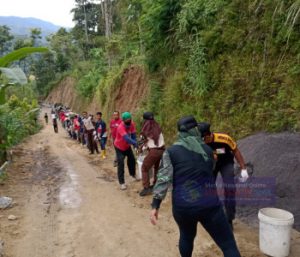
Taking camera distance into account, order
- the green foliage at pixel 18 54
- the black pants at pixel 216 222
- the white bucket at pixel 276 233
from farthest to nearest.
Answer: the green foliage at pixel 18 54 < the white bucket at pixel 276 233 < the black pants at pixel 216 222

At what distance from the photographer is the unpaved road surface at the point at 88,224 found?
16.8ft

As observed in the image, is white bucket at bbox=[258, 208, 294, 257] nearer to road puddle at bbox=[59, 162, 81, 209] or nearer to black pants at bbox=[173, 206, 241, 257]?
black pants at bbox=[173, 206, 241, 257]

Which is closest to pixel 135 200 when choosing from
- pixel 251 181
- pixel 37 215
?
pixel 37 215

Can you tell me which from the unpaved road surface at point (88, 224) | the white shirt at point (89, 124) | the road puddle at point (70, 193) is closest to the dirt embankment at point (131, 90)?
the white shirt at point (89, 124)

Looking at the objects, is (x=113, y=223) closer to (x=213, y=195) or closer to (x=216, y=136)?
(x=216, y=136)

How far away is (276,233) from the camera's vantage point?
4.48 m

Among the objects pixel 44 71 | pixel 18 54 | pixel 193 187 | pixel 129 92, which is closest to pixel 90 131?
pixel 129 92

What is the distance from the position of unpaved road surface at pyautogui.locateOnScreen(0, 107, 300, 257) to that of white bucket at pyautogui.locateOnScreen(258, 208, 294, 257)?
0.22m

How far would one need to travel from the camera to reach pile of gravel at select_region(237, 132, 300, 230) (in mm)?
5367

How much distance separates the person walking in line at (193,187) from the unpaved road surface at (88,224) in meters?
1.37

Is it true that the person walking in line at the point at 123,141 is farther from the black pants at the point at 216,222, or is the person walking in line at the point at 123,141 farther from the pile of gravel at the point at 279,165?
the black pants at the point at 216,222

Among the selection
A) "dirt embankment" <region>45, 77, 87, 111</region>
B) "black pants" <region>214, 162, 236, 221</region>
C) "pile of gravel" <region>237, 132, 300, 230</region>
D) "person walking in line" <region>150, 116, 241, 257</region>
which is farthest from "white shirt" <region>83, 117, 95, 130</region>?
"dirt embankment" <region>45, 77, 87, 111</region>

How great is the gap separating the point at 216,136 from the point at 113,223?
235 cm

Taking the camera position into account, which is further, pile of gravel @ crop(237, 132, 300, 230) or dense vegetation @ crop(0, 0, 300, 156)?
dense vegetation @ crop(0, 0, 300, 156)
